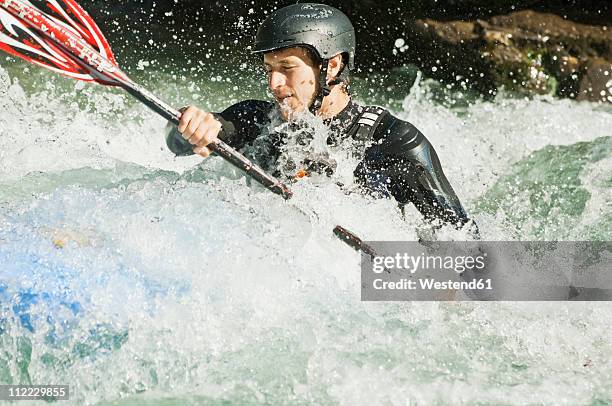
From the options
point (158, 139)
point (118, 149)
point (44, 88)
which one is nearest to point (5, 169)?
point (118, 149)

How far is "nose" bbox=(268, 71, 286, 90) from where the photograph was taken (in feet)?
9.29

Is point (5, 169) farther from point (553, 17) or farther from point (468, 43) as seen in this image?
point (553, 17)

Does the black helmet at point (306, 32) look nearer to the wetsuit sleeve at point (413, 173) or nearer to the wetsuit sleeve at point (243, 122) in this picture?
the wetsuit sleeve at point (243, 122)

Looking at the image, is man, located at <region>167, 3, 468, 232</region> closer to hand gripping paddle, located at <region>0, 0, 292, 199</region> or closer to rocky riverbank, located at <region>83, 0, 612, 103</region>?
hand gripping paddle, located at <region>0, 0, 292, 199</region>

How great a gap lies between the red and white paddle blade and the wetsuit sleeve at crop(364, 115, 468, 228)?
106 centimetres

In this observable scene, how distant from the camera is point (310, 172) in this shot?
9.37 feet

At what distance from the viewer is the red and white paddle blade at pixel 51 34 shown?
2.44 metres

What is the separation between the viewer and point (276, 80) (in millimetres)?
2834

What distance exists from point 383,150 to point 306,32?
22.2 inches

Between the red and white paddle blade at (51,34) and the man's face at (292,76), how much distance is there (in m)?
0.63

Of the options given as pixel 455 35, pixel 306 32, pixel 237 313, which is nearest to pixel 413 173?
pixel 306 32

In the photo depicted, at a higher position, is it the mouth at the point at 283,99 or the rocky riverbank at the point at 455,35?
the rocky riverbank at the point at 455,35

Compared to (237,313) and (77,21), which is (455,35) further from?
(237,313)

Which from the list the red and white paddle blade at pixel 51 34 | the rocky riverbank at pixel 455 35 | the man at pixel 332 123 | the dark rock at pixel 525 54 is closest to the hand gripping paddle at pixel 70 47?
the red and white paddle blade at pixel 51 34
